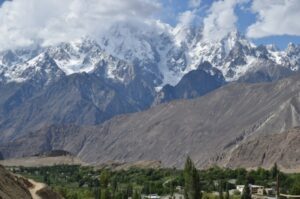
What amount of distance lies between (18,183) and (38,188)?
636 cm

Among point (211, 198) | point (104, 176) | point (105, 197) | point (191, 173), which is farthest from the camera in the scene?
point (104, 176)

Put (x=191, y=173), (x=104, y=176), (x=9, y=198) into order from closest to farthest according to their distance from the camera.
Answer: (x=9, y=198) < (x=191, y=173) < (x=104, y=176)

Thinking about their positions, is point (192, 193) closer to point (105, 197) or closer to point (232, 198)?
point (105, 197)

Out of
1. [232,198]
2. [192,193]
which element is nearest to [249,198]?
[232,198]

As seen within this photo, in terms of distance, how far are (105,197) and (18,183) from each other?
94235mm

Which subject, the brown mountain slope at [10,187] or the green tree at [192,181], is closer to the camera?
the brown mountain slope at [10,187]

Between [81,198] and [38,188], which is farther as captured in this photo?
[81,198]

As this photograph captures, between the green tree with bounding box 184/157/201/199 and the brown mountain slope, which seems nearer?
the brown mountain slope

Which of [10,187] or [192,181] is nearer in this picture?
[10,187]

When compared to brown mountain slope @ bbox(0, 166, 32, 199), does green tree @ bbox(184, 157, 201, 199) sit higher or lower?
higher

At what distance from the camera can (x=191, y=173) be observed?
123 meters

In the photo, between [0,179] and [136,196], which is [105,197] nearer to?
[136,196]

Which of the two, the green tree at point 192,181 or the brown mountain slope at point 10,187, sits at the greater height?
the green tree at point 192,181

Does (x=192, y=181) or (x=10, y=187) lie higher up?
(x=192, y=181)
